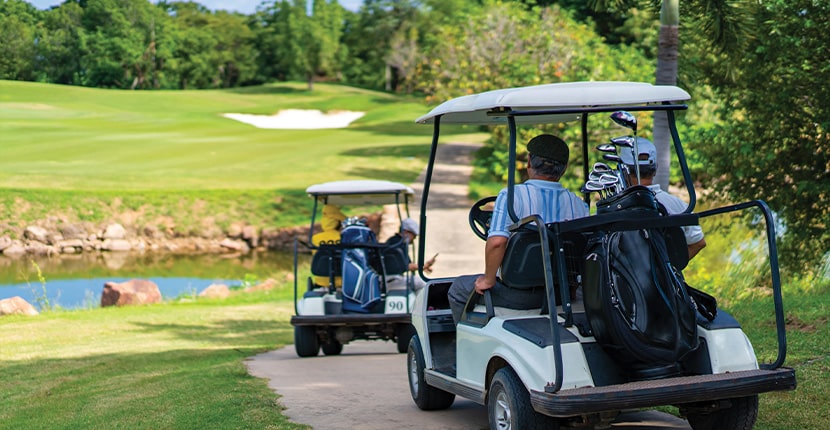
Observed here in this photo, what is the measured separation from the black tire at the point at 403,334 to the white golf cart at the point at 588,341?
5616 mm

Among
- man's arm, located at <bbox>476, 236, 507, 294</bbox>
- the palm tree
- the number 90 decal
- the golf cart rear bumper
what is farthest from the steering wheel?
the palm tree

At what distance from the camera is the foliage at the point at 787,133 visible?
12.4 m

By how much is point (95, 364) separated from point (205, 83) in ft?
102

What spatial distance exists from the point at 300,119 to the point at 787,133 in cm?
4581

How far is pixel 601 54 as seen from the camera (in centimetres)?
3406

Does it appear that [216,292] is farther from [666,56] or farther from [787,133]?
[787,133]

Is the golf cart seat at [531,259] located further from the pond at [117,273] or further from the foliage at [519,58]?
the foliage at [519,58]

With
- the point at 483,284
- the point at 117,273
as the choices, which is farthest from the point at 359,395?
the point at 117,273

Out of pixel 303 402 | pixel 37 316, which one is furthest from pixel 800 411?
pixel 37 316

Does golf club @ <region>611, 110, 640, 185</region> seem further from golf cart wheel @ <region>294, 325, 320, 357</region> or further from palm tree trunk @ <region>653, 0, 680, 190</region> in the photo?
palm tree trunk @ <region>653, 0, 680, 190</region>

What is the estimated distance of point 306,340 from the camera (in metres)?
12.0

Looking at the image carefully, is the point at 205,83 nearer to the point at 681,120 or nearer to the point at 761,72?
the point at 681,120

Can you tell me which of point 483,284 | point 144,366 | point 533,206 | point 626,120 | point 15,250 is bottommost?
point 15,250

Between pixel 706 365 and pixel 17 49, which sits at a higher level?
pixel 17 49
